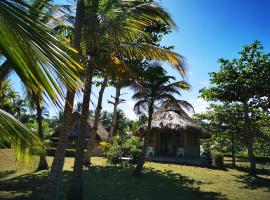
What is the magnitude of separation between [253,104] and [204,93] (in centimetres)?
305

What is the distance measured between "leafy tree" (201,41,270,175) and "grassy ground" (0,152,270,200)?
4.08 metres

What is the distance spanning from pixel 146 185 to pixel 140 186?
1.45 ft

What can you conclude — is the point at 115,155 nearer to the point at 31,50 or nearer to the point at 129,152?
the point at 129,152

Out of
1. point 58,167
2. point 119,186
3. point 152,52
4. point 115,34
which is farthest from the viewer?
point 119,186

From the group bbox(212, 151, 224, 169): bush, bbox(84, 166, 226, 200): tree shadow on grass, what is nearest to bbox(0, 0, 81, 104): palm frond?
bbox(84, 166, 226, 200): tree shadow on grass

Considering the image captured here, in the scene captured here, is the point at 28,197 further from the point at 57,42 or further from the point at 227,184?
the point at 57,42

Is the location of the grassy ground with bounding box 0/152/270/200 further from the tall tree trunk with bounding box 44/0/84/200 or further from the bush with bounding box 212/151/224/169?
the bush with bounding box 212/151/224/169

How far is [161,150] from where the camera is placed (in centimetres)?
2912

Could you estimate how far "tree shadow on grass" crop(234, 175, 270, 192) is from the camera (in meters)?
15.6

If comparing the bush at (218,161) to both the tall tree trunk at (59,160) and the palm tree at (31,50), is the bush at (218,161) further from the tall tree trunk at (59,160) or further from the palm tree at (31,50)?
the palm tree at (31,50)

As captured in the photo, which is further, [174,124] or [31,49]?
[174,124]

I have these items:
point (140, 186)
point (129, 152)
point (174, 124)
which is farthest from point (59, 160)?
point (174, 124)

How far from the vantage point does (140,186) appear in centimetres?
1417

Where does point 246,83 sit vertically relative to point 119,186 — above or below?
above
